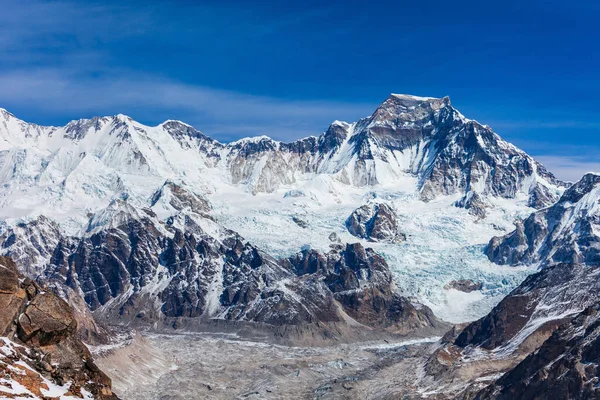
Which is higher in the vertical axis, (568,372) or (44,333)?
(44,333)

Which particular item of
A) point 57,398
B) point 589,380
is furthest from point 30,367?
point 589,380

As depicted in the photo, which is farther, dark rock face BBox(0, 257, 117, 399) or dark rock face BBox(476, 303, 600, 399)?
dark rock face BBox(476, 303, 600, 399)

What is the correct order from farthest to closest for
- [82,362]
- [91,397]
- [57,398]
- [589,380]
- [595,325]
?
[595,325] < [589,380] < [82,362] < [91,397] < [57,398]

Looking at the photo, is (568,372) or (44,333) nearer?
(44,333)

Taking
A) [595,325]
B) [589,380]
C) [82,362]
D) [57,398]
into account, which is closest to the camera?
[57,398]

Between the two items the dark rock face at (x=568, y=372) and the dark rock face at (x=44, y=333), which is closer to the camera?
the dark rock face at (x=44, y=333)

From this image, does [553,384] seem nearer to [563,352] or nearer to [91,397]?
[563,352]

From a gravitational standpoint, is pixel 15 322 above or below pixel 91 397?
above

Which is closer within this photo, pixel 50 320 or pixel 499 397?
pixel 50 320
